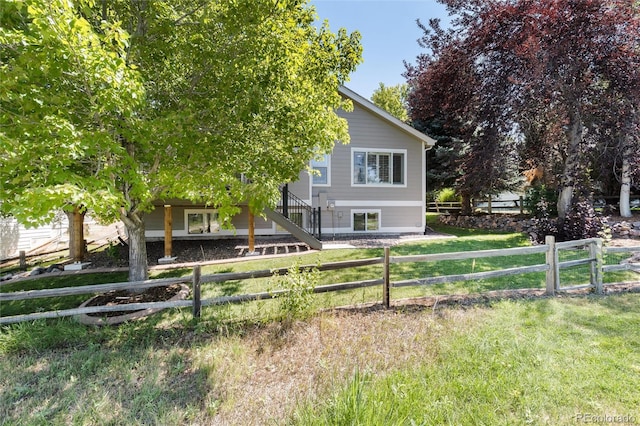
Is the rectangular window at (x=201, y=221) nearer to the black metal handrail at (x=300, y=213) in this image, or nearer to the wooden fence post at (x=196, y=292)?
the black metal handrail at (x=300, y=213)

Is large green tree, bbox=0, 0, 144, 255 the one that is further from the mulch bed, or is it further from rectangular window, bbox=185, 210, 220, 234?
rectangular window, bbox=185, 210, 220, 234

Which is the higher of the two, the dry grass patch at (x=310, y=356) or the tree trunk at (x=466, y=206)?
the tree trunk at (x=466, y=206)

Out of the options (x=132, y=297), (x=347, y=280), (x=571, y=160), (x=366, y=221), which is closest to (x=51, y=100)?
(x=132, y=297)

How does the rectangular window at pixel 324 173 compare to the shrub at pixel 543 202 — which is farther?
the rectangular window at pixel 324 173

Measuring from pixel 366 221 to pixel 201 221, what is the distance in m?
6.93

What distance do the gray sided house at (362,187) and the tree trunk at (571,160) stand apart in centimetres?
483

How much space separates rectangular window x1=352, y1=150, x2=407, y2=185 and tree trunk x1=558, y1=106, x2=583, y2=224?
5.69 metres

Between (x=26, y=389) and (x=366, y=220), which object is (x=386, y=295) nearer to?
(x=26, y=389)

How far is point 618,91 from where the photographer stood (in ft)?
30.6

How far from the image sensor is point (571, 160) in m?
10.3

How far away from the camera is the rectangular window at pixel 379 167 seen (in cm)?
1291

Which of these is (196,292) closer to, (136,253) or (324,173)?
(136,253)

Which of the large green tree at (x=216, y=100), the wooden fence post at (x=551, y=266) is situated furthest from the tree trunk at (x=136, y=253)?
the wooden fence post at (x=551, y=266)

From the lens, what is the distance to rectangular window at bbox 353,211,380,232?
13.0m
